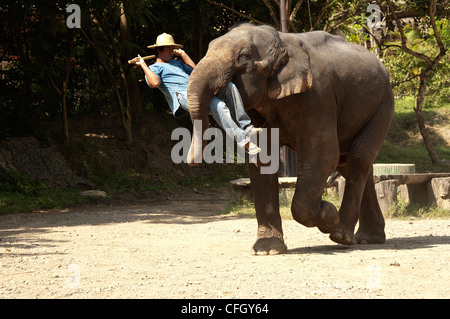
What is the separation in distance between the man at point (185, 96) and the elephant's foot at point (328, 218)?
1114 millimetres

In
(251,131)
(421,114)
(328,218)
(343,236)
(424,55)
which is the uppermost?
A: (424,55)

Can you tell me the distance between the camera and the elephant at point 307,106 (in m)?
6.68

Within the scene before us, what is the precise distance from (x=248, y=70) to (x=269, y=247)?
1.83 metres

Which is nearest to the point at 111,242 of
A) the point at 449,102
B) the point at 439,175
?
the point at 439,175

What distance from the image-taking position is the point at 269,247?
7367 mm

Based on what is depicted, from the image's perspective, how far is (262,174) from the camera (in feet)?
24.3

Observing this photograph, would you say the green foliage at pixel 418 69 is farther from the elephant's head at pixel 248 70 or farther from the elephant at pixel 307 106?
the elephant's head at pixel 248 70

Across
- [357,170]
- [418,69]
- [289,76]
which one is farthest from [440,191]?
[418,69]

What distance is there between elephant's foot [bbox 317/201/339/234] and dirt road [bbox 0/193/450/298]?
278 millimetres

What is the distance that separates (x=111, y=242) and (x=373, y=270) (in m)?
3.61

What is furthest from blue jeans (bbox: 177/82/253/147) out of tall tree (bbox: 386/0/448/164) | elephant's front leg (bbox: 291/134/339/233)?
tall tree (bbox: 386/0/448/164)

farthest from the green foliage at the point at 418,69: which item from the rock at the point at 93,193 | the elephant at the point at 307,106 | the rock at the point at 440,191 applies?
the elephant at the point at 307,106

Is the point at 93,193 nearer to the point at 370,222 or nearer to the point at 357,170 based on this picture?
the point at 370,222
